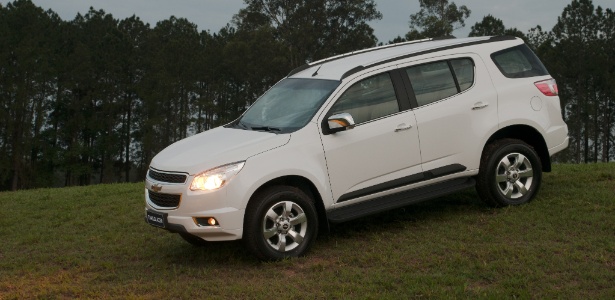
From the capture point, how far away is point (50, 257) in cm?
856

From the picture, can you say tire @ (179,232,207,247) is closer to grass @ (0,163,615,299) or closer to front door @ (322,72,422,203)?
grass @ (0,163,615,299)

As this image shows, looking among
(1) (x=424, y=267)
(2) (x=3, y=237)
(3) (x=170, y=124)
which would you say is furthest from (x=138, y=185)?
(3) (x=170, y=124)

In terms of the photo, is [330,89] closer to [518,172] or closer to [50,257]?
[518,172]

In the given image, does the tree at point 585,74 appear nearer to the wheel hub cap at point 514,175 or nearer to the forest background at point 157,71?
the forest background at point 157,71

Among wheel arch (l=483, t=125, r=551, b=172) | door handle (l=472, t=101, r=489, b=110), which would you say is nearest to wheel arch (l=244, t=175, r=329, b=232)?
door handle (l=472, t=101, r=489, b=110)

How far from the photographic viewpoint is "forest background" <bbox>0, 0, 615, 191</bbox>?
196 ft

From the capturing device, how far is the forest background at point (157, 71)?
2351 inches

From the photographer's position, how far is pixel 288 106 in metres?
8.47

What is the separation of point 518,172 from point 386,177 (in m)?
1.77

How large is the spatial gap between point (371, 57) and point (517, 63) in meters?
1.79

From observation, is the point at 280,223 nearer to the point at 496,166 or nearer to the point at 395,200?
the point at 395,200

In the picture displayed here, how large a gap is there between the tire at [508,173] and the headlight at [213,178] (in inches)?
119

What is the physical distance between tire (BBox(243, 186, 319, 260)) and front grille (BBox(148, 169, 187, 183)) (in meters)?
0.68

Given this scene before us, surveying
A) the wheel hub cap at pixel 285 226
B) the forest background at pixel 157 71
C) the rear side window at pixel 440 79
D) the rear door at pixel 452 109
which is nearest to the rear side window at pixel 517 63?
the rear door at pixel 452 109
